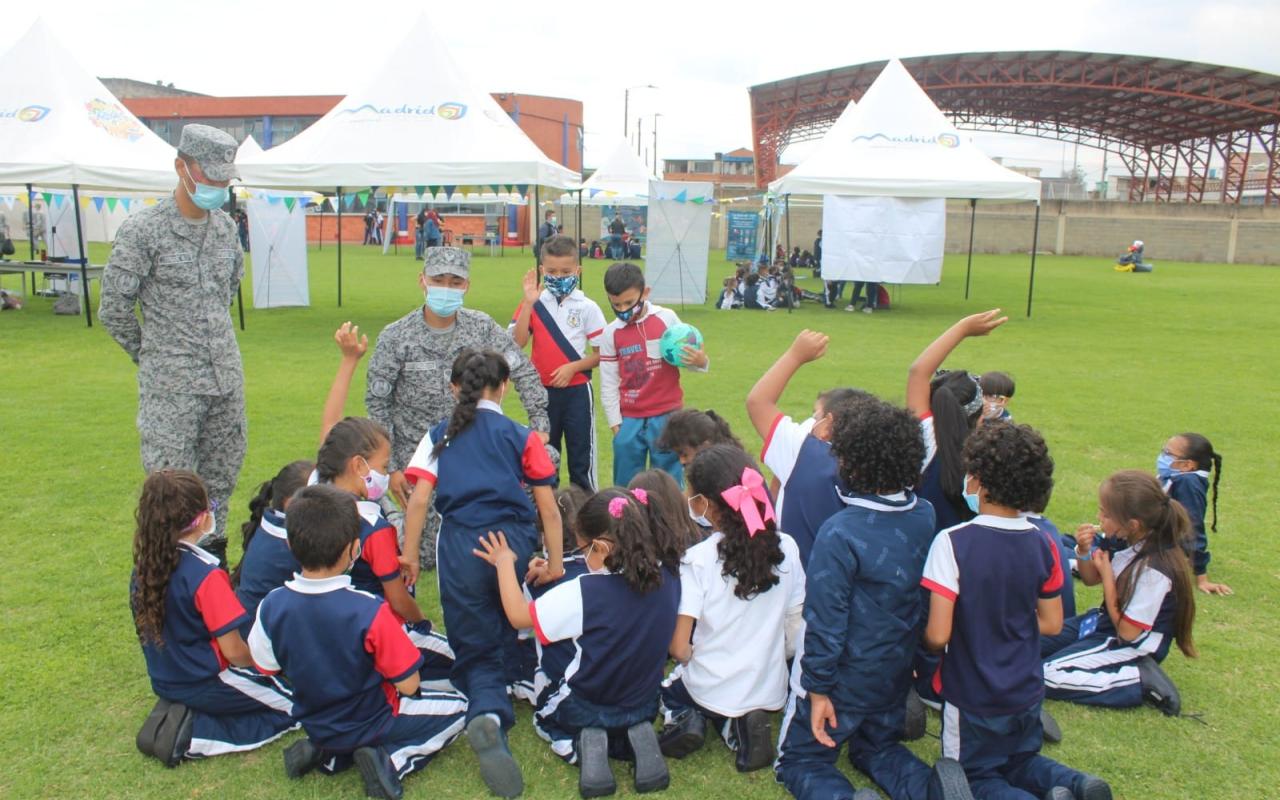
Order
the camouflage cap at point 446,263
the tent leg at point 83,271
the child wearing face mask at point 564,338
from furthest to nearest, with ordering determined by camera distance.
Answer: the tent leg at point 83,271 → the child wearing face mask at point 564,338 → the camouflage cap at point 446,263

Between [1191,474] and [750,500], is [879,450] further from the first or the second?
[1191,474]

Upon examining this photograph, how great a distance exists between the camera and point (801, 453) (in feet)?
11.8

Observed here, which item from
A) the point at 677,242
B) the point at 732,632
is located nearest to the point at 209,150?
the point at 732,632

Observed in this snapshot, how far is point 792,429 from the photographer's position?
3621 mm

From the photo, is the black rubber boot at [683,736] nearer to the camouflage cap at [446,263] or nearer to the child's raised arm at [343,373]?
the child's raised arm at [343,373]

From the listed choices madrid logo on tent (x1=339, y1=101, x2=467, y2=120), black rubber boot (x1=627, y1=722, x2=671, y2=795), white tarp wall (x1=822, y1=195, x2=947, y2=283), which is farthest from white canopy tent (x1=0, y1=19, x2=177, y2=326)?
black rubber boot (x1=627, y1=722, x2=671, y2=795)

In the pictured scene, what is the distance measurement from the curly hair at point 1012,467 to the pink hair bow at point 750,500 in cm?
63

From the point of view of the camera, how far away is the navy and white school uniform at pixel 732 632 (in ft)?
10.3

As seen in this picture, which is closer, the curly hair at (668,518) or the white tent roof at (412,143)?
the curly hair at (668,518)

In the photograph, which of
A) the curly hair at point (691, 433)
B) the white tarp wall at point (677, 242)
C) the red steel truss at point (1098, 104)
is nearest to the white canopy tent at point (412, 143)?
the white tarp wall at point (677, 242)

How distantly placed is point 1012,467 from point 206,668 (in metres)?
2.64

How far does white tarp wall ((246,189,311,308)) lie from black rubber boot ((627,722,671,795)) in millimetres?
13559

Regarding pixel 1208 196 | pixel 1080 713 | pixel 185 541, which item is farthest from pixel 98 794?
pixel 1208 196

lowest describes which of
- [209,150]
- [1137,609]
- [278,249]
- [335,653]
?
[1137,609]
